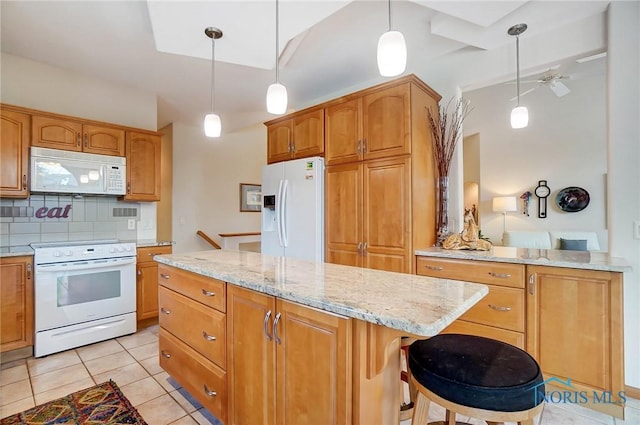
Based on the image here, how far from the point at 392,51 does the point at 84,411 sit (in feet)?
8.97

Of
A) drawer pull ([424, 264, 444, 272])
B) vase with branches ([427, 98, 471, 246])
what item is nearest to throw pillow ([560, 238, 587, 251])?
vase with branches ([427, 98, 471, 246])

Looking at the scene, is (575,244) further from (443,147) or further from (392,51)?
(392,51)

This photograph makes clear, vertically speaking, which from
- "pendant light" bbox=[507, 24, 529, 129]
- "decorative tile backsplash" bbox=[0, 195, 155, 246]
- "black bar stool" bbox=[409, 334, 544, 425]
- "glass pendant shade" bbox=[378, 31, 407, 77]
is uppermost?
"pendant light" bbox=[507, 24, 529, 129]

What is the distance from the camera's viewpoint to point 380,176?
8.50 feet

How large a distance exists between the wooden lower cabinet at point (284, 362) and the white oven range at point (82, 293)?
206 cm

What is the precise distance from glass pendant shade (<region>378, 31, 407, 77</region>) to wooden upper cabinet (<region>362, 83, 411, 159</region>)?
41.7 inches

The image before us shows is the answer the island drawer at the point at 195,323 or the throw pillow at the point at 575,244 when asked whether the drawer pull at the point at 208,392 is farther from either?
the throw pillow at the point at 575,244

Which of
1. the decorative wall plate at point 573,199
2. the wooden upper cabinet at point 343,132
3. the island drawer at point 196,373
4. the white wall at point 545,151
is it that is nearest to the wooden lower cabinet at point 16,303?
the island drawer at point 196,373

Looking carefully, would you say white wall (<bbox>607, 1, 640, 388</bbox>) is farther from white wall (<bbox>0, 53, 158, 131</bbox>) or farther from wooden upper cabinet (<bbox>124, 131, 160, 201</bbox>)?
white wall (<bbox>0, 53, 158, 131</bbox>)

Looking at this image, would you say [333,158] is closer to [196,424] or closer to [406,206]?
[406,206]

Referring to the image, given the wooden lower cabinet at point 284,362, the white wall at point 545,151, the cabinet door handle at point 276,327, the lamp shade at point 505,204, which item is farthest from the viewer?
the lamp shade at point 505,204

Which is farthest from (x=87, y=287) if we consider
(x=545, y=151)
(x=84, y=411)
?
(x=545, y=151)

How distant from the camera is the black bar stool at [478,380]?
0.93 meters

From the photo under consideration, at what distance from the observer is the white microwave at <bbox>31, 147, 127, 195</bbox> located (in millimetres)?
2709
